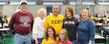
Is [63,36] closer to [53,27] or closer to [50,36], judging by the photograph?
[50,36]

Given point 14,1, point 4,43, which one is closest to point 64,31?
point 4,43

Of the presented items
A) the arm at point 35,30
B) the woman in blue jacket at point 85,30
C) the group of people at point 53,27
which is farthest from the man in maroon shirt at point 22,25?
the woman in blue jacket at point 85,30

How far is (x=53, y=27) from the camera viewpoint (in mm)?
6414

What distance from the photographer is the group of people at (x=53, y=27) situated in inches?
244

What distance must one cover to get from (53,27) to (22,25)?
69 centimetres

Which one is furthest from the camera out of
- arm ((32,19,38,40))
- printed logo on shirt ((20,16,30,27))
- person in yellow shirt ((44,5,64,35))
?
arm ((32,19,38,40))

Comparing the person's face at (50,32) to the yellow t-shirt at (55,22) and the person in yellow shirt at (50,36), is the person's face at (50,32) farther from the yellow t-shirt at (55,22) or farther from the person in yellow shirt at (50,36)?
the yellow t-shirt at (55,22)

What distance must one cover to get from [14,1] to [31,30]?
89.3ft

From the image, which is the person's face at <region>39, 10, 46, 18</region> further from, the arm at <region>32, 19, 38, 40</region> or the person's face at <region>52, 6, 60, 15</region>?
the person's face at <region>52, 6, 60, 15</region>

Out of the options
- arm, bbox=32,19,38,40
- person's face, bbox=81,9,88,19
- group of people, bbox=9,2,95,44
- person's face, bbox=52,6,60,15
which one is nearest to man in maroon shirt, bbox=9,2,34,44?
group of people, bbox=9,2,95,44

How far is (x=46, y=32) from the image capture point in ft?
20.3

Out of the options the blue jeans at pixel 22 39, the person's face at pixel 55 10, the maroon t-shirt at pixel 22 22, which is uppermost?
the person's face at pixel 55 10

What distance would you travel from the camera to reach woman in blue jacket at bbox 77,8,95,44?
20.5 ft

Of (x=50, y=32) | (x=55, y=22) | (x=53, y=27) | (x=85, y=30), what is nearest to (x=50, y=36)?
(x=50, y=32)
